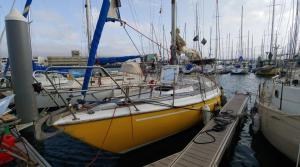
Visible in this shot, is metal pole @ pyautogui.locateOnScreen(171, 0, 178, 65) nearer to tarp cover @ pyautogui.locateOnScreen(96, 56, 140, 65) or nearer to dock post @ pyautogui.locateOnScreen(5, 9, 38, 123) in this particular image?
tarp cover @ pyautogui.locateOnScreen(96, 56, 140, 65)

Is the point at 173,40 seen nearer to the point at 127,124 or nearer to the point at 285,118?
the point at 127,124

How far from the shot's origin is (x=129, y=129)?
15.4 feet

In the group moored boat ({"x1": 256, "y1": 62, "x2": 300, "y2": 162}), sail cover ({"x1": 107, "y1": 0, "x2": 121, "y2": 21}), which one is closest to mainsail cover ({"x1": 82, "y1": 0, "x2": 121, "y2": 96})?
sail cover ({"x1": 107, "y1": 0, "x2": 121, "y2": 21})

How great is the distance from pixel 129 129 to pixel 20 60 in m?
3.52

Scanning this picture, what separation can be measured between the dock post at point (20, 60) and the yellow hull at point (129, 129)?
2.41m

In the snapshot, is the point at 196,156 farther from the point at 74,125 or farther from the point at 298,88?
the point at 298,88

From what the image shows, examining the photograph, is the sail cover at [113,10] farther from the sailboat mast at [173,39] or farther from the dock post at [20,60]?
the sailboat mast at [173,39]

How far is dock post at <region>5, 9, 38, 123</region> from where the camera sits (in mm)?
5324

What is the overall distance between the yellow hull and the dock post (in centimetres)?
241

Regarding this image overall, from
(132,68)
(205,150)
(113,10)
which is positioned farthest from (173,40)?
(205,150)

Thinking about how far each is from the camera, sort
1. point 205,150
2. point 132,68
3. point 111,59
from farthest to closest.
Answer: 1. point 111,59
2. point 132,68
3. point 205,150

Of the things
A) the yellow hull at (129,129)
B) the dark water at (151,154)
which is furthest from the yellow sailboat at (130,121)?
the dark water at (151,154)

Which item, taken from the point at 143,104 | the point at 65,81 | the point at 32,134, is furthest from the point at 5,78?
the point at 143,104

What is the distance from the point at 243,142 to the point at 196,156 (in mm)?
3219
